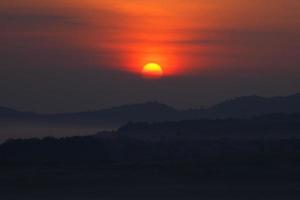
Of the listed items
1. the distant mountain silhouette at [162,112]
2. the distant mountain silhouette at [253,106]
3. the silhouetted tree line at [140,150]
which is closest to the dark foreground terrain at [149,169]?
the silhouetted tree line at [140,150]

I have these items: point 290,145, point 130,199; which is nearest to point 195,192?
point 130,199

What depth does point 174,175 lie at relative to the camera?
32.1 metres

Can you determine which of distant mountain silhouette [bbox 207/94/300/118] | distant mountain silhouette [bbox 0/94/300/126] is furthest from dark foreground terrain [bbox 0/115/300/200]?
distant mountain silhouette [bbox 0/94/300/126]

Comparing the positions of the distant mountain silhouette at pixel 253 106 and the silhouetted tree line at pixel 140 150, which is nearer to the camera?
the silhouetted tree line at pixel 140 150

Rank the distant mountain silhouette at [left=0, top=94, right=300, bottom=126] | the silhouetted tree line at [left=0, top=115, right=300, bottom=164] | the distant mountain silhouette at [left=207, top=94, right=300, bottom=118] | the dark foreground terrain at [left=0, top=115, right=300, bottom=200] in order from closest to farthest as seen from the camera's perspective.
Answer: the dark foreground terrain at [left=0, top=115, right=300, bottom=200]
the silhouetted tree line at [left=0, top=115, right=300, bottom=164]
the distant mountain silhouette at [left=207, top=94, right=300, bottom=118]
the distant mountain silhouette at [left=0, top=94, right=300, bottom=126]

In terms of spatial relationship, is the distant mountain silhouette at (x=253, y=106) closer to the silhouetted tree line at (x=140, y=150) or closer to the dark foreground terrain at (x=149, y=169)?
the dark foreground terrain at (x=149, y=169)

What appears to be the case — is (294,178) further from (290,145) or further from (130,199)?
(290,145)

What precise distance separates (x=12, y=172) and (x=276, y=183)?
30.6 ft

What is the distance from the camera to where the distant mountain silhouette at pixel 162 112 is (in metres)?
87.6

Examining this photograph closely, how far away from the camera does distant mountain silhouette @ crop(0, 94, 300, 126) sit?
3450 inches

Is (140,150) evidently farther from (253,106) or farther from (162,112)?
(162,112)

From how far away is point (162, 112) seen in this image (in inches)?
4173

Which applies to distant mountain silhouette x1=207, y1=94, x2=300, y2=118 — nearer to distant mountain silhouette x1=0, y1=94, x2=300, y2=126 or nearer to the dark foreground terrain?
distant mountain silhouette x1=0, y1=94, x2=300, y2=126

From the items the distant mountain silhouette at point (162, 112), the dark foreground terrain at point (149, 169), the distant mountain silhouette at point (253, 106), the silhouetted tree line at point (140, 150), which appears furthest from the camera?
the distant mountain silhouette at point (162, 112)
